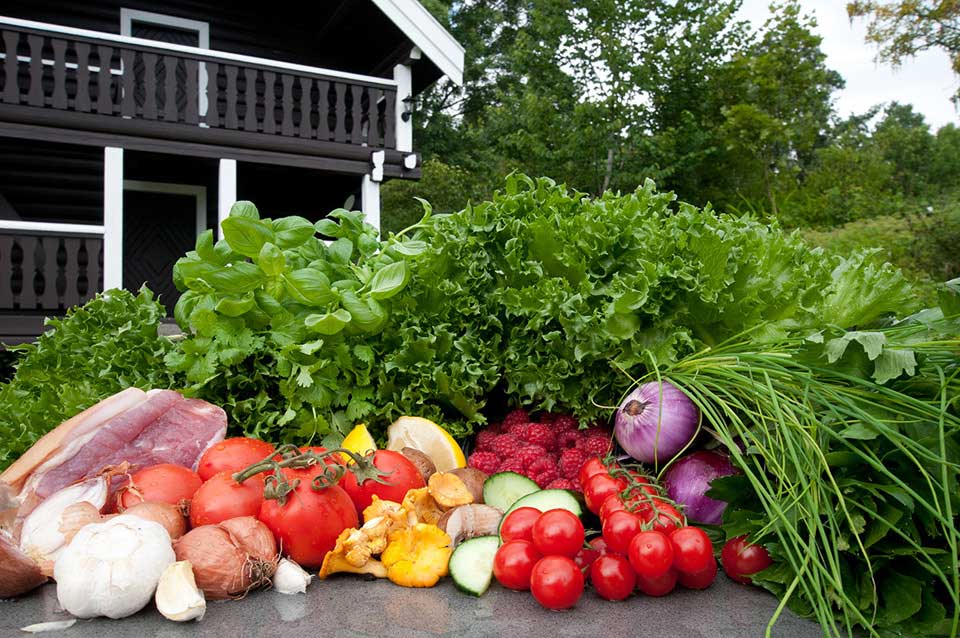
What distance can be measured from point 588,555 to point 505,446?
2.52 ft

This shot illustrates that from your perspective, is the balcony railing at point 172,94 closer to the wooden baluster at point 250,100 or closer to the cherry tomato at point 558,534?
the wooden baluster at point 250,100

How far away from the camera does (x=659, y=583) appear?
2.04 m

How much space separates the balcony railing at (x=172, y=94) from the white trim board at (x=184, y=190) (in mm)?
1358

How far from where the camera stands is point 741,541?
2184 millimetres

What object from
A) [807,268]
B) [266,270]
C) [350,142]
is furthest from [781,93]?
[266,270]

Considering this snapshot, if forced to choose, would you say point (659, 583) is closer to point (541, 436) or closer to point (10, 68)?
point (541, 436)

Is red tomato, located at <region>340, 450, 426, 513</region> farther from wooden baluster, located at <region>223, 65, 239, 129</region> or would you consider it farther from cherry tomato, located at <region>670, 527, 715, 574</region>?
wooden baluster, located at <region>223, 65, 239, 129</region>

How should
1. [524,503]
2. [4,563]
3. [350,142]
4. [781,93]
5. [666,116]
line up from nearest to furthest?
[4,563] < [524,503] < [350,142] < [781,93] < [666,116]

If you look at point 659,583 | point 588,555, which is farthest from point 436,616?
point 659,583

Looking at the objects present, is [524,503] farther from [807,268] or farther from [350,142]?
[350,142]

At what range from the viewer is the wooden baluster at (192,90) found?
10.2 metres

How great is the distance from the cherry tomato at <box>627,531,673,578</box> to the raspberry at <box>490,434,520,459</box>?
0.91 meters

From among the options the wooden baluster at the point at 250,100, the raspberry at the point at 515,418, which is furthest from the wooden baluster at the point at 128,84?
the raspberry at the point at 515,418

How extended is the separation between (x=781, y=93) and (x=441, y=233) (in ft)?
52.9
